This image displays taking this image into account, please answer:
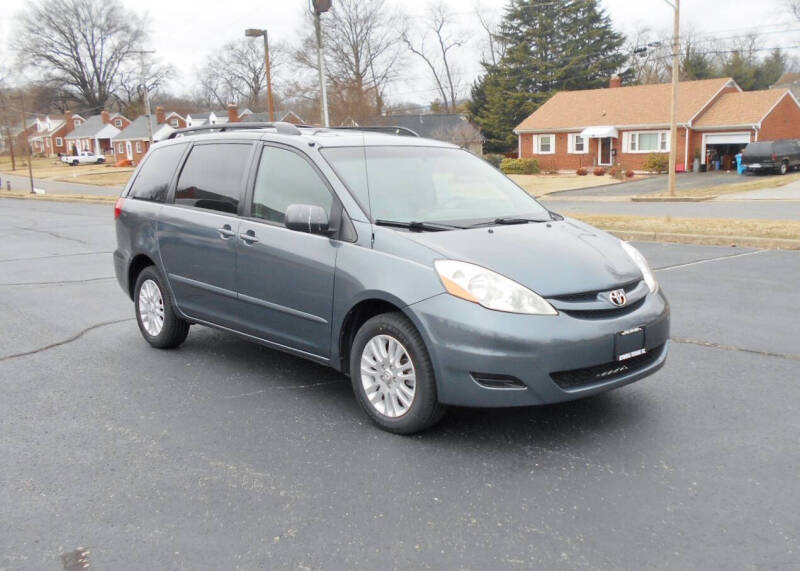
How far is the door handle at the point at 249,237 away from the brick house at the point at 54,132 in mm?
110667

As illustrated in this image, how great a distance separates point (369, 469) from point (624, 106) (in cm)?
4668

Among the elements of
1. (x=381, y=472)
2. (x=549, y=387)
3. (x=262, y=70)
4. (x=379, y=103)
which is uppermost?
(x=262, y=70)

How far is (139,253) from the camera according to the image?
6.25 metres

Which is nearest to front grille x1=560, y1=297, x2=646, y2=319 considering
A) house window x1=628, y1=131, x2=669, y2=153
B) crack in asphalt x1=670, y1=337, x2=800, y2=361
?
crack in asphalt x1=670, y1=337, x2=800, y2=361

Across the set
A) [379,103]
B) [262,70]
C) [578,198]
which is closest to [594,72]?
[379,103]

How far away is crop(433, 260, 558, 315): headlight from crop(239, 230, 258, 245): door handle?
5.30 ft

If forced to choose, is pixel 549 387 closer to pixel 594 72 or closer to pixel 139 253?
pixel 139 253

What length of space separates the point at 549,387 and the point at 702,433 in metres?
1.06

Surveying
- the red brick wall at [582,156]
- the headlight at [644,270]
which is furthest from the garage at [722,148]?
the headlight at [644,270]

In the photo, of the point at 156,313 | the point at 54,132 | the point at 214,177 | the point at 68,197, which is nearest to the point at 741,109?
the point at 68,197

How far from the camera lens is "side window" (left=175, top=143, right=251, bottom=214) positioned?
17.7 feet

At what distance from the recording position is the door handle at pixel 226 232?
525cm

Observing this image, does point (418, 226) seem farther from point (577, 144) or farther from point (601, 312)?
point (577, 144)

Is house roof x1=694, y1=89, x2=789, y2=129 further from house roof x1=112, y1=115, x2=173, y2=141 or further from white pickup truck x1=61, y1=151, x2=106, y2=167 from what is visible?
white pickup truck x1=61, y1=151, x2=106, y2=167
